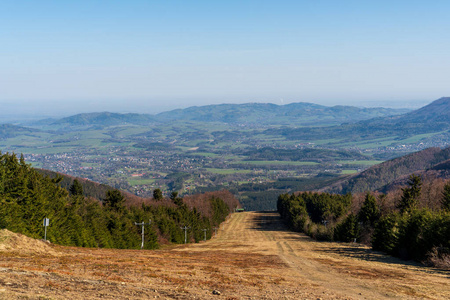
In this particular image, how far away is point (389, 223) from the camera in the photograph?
5378cm

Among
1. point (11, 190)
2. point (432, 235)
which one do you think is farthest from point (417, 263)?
point (11, 190)

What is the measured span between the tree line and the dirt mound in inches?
1367

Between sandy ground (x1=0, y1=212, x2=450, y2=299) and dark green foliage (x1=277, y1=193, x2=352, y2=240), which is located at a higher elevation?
sandy ground (x1=0, y1=212, x2=450, y2=299)

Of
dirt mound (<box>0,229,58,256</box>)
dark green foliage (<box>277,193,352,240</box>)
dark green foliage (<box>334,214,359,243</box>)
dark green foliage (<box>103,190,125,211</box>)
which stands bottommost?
dark green foliage (<box>277,193,352,240</box>)

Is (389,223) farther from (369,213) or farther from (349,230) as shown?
(369,213)

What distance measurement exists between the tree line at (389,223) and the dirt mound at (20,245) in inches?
1367

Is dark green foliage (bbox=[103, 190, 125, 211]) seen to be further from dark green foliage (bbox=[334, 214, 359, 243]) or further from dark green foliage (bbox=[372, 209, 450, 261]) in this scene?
dark green foliage (bbox=[372, 209, 450, 261])

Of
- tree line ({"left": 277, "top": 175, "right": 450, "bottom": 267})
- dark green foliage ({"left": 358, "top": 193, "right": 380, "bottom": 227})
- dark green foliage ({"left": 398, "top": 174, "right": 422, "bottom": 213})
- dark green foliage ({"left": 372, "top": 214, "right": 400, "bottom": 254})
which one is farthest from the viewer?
dark green foliage ({"left": 358, "top": 193, "right": 380, "bottom": 227})

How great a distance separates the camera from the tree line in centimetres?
Result: 3912

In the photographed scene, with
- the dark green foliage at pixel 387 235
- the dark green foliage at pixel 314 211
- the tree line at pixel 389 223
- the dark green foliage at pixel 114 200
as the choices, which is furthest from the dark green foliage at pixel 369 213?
the dark green foliage at pixel 114 200

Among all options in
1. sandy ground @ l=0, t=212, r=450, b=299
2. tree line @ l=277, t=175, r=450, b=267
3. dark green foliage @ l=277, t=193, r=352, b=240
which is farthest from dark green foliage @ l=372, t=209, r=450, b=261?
dark green foliage @ l=277, t=193, r=352, b=240

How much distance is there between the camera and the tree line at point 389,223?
39.1m

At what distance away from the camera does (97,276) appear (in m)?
22.0

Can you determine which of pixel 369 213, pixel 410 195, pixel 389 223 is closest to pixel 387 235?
pixel 389 223
